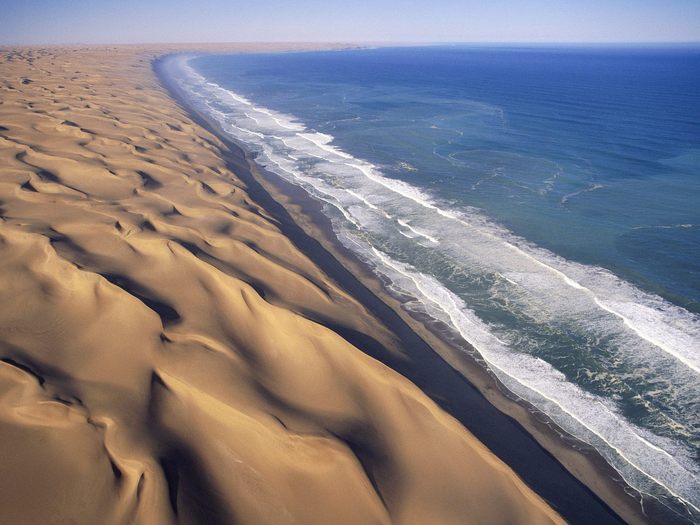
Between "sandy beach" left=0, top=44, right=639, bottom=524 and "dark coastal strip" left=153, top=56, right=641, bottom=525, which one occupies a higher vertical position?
"sandy beach" left=0, top=44, right=639, bottom=524

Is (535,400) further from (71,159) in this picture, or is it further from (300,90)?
(300,90)

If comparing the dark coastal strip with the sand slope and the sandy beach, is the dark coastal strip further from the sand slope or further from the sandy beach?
the sand slope

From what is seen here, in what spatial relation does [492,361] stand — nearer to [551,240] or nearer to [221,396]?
[221,396]

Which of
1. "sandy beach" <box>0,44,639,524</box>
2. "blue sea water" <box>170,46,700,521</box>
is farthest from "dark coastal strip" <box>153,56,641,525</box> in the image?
"blue sea water" <box>170,46,700,521</box>

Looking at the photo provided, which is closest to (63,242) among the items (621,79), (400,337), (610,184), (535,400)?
(400,337)

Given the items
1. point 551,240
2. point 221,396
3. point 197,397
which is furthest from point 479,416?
point 551,240

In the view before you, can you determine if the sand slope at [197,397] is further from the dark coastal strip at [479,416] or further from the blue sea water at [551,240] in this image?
the blue sea water at [551,240]
